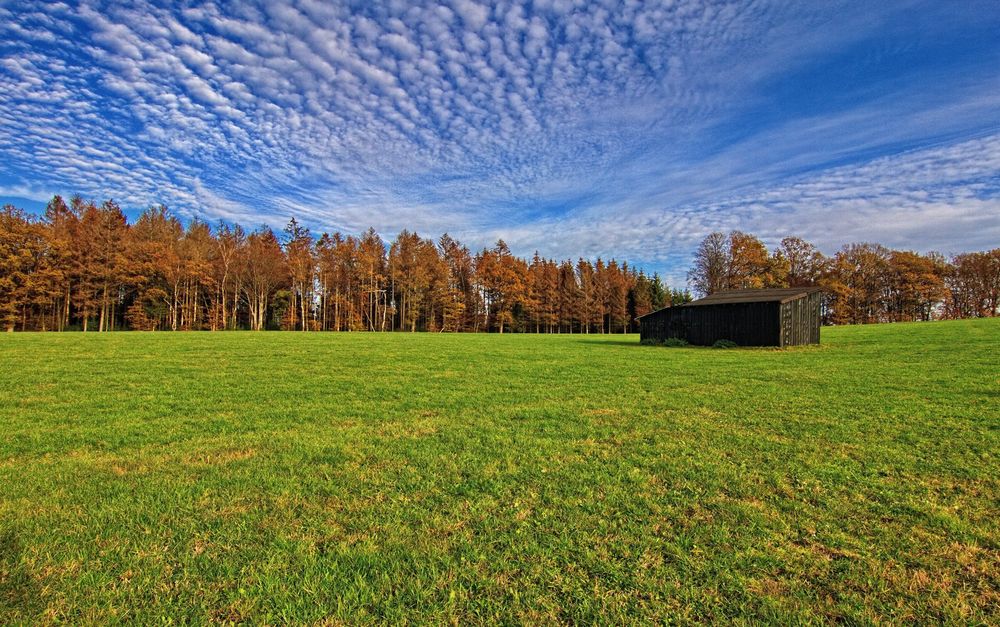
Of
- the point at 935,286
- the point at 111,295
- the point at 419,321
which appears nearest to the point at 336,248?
the point at 419,321

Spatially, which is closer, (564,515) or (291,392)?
(564,515)

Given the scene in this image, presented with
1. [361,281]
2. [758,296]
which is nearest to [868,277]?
[758,296]

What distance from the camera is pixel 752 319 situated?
26.5m

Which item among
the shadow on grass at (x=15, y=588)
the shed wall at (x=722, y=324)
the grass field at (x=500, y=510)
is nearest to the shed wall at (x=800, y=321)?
the shed wall at (x=722, y=324)

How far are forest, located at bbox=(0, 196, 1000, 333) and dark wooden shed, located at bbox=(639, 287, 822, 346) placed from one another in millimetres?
37190

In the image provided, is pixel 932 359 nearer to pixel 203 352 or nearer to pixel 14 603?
pixel 14 603

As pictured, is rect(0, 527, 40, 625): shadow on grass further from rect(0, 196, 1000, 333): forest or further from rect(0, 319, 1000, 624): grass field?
rect(0, 196, 1000, 333): forest

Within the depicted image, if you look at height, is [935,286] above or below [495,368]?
above

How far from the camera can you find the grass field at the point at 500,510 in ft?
9.36

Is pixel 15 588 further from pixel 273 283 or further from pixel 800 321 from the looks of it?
pixel 273 283

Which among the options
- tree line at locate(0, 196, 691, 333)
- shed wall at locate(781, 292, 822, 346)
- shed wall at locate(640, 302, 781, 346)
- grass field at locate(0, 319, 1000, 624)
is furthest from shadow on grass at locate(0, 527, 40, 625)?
tree line at locate(0, 196, 691, 333)

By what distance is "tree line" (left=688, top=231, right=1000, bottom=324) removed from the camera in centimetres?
6294

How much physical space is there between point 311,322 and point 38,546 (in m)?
62.4

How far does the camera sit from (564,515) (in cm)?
401
